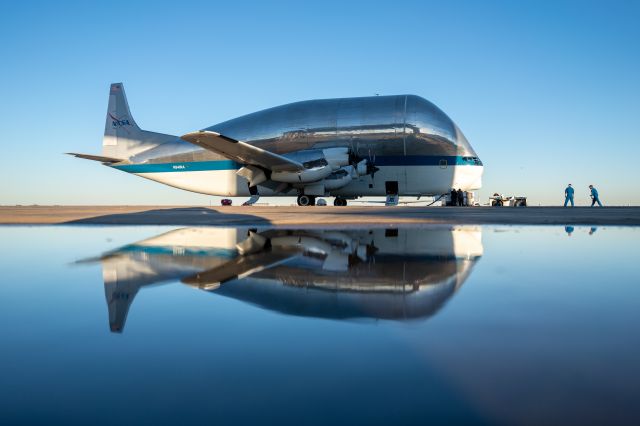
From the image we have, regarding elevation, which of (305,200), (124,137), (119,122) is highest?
(119,122)

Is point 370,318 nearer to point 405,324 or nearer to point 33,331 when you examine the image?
point 405,324

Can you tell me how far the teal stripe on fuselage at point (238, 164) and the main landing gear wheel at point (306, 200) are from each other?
3.96m

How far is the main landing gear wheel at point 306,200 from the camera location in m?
23.2

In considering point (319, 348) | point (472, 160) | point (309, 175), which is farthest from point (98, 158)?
point (319, 348)

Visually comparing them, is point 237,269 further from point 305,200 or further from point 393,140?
point 393,140

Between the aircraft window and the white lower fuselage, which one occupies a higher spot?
the aircraft window

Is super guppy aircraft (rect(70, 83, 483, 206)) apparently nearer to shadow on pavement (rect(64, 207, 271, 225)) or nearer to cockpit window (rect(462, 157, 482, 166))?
cockpit window (rect(462, 157, 482, 166))

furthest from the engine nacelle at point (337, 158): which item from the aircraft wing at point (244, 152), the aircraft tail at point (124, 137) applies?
the aircraft tail at point (124, 137)

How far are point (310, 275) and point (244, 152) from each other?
20983 mm

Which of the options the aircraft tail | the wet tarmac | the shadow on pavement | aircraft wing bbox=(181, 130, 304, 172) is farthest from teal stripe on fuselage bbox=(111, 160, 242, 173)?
the wet tarmac

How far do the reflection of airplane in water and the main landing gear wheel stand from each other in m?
19.3

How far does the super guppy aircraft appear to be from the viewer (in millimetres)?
23656

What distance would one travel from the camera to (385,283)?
202 centimetres

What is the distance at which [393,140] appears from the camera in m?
24.4
